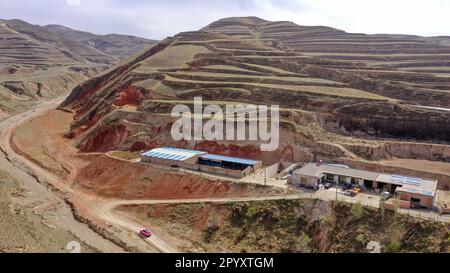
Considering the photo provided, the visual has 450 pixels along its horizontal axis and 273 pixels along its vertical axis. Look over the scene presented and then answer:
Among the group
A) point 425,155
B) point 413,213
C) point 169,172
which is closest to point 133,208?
point 169,172

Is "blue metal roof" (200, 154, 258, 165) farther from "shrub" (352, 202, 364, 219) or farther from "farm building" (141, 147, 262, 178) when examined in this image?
"shrub" (352, 202, 364, 219)

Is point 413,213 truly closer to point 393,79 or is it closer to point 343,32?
point 393,79

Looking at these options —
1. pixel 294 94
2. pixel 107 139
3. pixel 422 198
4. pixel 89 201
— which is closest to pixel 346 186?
pixel 422 198

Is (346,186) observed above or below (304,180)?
below

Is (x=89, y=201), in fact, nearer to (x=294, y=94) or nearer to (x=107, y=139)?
(x=107, y=139)
